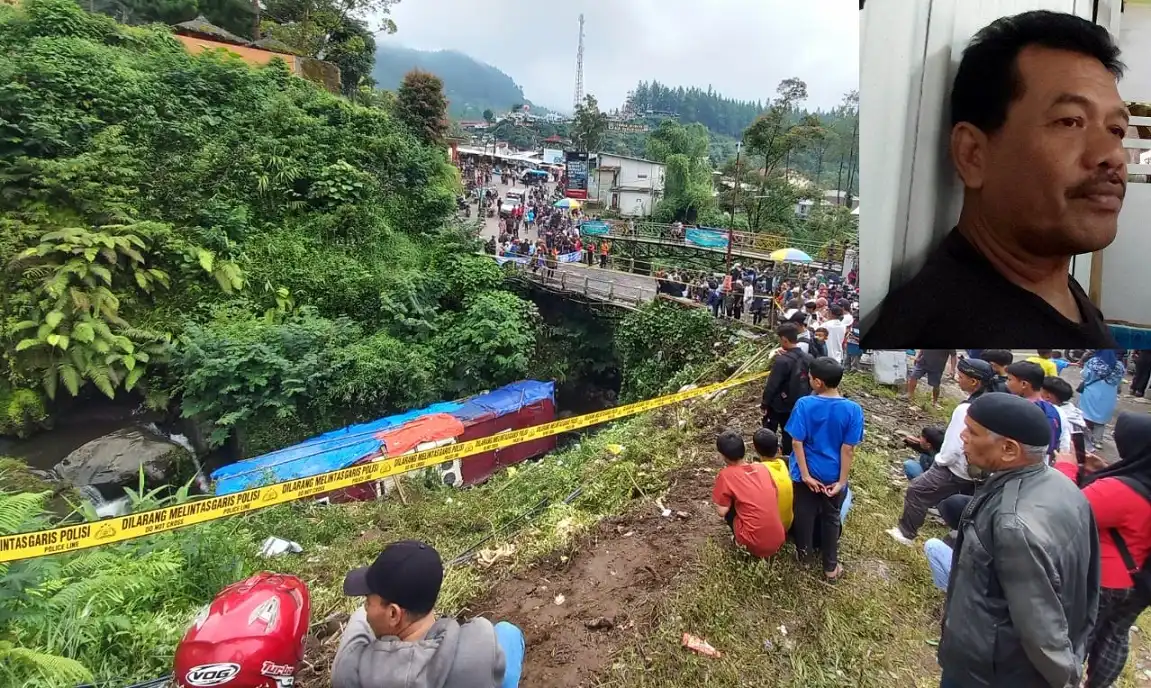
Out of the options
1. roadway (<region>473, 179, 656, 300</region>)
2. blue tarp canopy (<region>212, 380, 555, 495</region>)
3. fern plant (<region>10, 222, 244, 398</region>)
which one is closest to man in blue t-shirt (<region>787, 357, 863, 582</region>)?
blue tarp canopy (<region>212, 380, 555, 495</region>)

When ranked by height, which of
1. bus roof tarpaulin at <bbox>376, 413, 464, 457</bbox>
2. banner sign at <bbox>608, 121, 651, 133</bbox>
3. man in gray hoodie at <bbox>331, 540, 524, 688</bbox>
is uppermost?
banner sign at <bbox>608, 121, 651, 133</bbox>

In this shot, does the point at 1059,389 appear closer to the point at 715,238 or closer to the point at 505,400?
the point at 505,400

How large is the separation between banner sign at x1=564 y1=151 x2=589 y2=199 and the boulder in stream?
21.2 m

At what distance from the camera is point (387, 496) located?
7.21m

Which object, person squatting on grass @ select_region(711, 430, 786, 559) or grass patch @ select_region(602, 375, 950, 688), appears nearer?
grass patch @ select_region(602, 375, 950, 688)

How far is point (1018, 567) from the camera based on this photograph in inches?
60.9

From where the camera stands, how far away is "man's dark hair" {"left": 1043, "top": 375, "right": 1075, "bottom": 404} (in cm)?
333

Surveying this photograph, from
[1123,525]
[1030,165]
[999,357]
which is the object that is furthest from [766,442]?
[1030,165]

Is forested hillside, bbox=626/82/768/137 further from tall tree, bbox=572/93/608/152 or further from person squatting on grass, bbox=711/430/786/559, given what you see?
person squatting on grass, bbox=711/430/786/559

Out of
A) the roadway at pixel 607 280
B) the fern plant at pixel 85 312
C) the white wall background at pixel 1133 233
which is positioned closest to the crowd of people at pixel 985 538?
the white wall background at pixel 1133 233

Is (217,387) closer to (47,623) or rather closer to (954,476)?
(47,623)

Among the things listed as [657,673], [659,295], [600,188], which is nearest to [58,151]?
[659,295]

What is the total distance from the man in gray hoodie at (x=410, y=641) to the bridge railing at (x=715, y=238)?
14.4 m

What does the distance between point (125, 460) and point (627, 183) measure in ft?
75.4
